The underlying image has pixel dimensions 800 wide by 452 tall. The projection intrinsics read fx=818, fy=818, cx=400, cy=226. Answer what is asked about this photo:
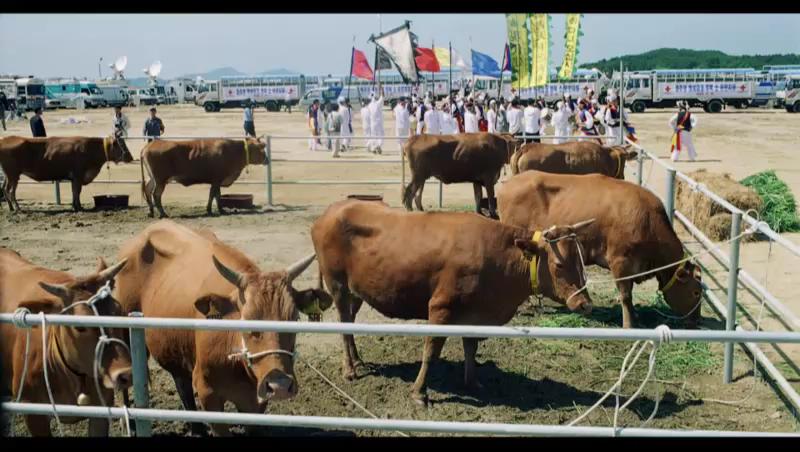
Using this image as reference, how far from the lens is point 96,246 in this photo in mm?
13094

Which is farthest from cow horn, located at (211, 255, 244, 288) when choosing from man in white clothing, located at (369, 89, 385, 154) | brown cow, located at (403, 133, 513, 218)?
man in white clothing, located at (369, 89, 385, 154)

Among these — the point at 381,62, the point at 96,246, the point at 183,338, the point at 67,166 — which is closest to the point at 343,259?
the point at 183,338

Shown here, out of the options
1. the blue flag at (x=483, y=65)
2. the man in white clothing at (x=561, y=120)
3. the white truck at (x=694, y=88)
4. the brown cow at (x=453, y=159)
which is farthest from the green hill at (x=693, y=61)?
the brown cow at (x=453, y=159)

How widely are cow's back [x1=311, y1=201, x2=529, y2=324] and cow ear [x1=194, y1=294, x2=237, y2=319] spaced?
2209mm

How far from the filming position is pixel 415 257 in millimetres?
7262

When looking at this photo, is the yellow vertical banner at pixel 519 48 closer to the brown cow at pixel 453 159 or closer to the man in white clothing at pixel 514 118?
the man in white clothing at pixel 514 118

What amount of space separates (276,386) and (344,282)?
2956 millimetres

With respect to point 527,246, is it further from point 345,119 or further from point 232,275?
point 345,119

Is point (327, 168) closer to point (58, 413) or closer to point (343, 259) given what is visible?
point (343, 259)

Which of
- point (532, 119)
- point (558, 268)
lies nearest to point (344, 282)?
point (558, 268)

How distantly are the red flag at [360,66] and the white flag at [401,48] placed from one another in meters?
9.27

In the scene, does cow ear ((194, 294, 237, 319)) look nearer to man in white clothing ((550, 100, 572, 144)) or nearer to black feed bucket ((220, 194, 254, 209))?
black feed bucket ((220, 194, 254, 209))

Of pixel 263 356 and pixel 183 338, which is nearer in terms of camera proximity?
pixel 263 356
